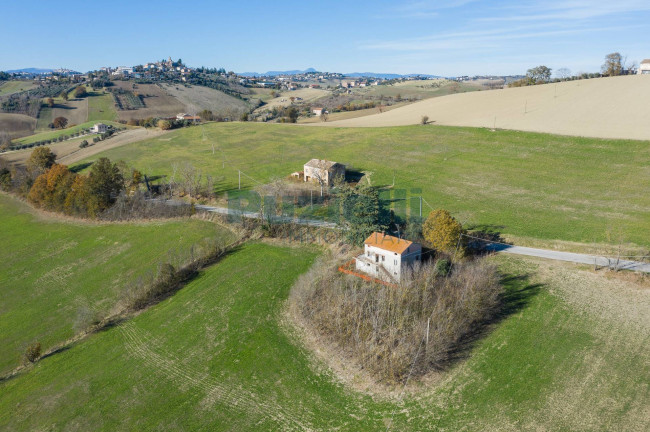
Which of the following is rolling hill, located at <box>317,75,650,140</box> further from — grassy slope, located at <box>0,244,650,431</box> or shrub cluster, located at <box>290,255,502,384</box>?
shrub cluster, located at <box>290,255,502,384</box>

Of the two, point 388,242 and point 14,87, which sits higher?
point 14,87

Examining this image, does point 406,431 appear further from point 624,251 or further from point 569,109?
point 569,109

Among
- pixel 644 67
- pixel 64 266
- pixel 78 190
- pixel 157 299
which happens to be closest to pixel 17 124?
pixel 78 190

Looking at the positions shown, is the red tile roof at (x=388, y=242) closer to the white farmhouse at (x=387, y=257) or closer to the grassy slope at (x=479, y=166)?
the white farmhouse at (x=387, y=257)

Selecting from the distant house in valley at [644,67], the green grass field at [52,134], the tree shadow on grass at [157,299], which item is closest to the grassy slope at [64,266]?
the tree shadow on grass at [157,299]

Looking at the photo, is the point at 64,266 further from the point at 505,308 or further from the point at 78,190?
the point at 505,308

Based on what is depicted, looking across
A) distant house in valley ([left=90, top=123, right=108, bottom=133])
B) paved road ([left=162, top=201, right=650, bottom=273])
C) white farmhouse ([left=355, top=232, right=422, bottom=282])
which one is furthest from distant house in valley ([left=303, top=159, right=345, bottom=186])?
distant house in valley ([left=90, top=123, right=108, bottom=133])

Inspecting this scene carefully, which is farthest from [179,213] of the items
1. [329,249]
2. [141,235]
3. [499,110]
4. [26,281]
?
[499,110]
